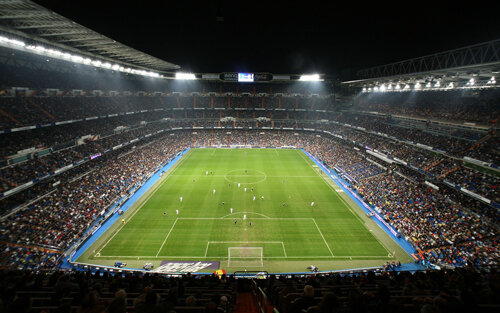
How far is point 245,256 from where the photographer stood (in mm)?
21047

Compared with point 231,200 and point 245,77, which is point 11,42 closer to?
point 231,200

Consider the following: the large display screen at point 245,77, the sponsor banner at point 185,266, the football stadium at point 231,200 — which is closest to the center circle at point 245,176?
the football stadium at point 231,200

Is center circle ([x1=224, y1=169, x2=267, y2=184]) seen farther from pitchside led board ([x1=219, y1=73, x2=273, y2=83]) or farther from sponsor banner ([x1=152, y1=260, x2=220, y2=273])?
pitchside led board ([x1=219, y1=73, x2=273, y2=83])

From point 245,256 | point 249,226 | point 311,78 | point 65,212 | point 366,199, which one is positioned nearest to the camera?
point 245,256

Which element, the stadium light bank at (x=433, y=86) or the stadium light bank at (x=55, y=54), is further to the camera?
the stadium light bank at (x=433, y=86)

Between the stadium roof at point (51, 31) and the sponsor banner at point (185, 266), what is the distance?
22021 mm

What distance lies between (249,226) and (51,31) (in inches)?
1150

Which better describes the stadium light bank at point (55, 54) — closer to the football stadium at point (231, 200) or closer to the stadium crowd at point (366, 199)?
the football stadium at point (231, 200)

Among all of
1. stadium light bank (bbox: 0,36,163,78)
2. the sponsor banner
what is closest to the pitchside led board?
stadium light bank (bbox: 0,36,163,78)

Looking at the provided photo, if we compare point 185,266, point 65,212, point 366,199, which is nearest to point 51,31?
point 65,212

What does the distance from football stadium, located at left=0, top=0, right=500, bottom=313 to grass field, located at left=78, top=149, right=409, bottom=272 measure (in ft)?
0.63

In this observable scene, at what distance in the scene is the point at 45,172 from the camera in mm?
25969

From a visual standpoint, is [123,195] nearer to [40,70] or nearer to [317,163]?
[40,70]

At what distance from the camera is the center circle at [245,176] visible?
127 ft
